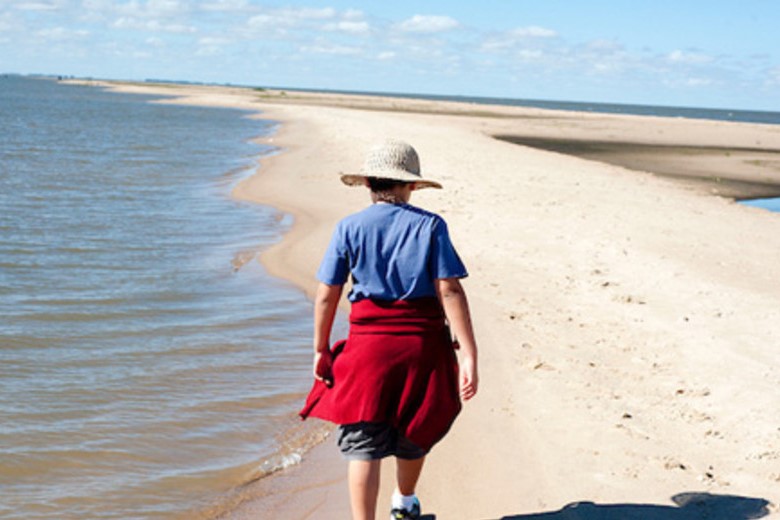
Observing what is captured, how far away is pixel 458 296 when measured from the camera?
357cm

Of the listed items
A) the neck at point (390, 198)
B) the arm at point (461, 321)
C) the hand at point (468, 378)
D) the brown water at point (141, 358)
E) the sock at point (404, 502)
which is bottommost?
the brown water at point (141, 358)

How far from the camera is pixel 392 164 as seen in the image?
142 inches

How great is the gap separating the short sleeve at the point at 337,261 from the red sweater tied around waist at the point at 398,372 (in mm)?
151

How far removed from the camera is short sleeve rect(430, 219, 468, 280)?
11.4 ft

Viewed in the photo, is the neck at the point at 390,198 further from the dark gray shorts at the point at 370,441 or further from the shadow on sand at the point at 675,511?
the shadow on sand at the point at 675,511

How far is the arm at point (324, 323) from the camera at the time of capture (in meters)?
3.60

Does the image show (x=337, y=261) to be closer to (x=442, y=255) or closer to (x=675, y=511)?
(x=442, y=255)

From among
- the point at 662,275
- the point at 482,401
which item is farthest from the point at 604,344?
the point at 662,275

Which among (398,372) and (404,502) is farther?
(404,502)

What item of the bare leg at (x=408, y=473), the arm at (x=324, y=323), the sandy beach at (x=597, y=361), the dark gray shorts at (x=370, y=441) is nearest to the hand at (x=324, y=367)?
the arm at (x=324, y=323)

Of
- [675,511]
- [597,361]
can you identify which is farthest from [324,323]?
[597,361]

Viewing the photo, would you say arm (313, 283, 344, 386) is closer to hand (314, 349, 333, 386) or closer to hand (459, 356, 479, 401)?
hand (314, 349, 333, 386)

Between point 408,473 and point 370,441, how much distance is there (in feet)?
0.95

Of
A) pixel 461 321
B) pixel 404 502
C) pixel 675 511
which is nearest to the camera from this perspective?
pixel 461 321
